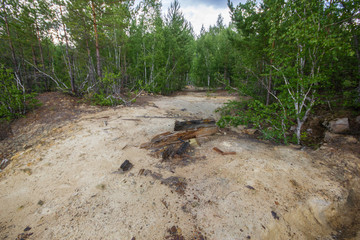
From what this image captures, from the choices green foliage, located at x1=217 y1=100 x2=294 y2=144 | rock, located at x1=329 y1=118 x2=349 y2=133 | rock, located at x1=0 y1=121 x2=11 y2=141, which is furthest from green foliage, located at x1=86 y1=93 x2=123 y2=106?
rock, located at x1=329 y1=118 x2=349 y2=133

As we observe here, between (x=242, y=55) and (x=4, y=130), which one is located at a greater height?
(x=242, y=55)

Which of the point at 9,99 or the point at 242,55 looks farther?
the point at 242,55

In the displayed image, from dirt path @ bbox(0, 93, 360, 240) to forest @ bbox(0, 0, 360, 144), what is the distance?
1.40 m

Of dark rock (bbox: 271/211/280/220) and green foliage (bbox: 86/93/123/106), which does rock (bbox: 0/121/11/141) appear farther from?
dark rock (bbox: 271/211/280/220)

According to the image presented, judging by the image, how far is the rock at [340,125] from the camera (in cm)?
395

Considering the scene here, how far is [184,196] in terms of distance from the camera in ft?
6.84

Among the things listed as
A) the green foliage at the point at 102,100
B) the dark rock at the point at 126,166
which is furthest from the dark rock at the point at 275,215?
the green foliage at the point at 102,100

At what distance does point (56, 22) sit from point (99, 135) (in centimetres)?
777

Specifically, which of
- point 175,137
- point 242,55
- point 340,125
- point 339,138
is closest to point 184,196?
point 175,137

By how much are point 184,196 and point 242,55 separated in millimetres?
7548

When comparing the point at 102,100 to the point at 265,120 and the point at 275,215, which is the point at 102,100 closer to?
the point at 265,120

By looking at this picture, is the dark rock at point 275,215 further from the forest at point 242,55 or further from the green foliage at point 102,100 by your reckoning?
the green foliage at point 102,100

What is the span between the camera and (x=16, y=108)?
5.91 metres

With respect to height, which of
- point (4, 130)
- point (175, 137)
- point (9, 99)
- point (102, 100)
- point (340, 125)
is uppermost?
point (9, 99)
